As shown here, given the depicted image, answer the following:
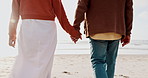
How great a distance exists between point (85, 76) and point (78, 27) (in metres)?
1.74

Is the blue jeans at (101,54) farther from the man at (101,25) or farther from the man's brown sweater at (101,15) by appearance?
the man's brown sweater at (101,15)

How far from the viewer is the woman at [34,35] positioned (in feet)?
7.04

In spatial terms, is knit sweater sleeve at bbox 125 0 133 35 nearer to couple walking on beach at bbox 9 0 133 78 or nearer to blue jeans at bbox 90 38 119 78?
couple walking on beach at bbox 9 0 133 78

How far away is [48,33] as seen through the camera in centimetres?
218

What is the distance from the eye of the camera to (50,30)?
2180 mm

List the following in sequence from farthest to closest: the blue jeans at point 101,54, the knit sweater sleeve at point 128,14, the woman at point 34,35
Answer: the knit sweater sleeve at point 128,14
the blue jeans at point 101,54
the woman at point 34,35

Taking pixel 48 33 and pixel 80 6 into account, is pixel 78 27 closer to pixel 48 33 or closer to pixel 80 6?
pixel 80 6

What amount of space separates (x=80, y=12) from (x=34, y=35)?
0.59 meters

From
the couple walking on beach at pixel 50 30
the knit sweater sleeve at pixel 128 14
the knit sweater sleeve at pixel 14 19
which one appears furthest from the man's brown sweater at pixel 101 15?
the knit sweater sleeve at pixel 14 19

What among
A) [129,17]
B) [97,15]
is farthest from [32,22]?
[129,17]

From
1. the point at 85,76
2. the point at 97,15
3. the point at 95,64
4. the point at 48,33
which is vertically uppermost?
the point at 97,15

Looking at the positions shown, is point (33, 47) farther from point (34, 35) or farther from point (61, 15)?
point (61, 15)

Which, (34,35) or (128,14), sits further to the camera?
(128,14)

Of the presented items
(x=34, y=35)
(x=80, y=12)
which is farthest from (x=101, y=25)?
(x=34, y=35)
